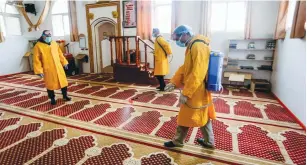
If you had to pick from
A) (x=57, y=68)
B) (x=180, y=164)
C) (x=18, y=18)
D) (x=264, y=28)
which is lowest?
(x=180, y=164)

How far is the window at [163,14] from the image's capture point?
5.91 meters

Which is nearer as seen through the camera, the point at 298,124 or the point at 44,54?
the point at 298,124

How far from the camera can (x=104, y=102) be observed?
392 centimetres

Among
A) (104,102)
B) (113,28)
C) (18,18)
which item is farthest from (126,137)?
(18,18)

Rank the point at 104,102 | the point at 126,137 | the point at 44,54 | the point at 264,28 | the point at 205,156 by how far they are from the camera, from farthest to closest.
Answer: the point at 264,28, the point at 104,102, the point at 44,54, the point at 126,137, the point at 205,156

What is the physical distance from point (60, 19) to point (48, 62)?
17.0 ft

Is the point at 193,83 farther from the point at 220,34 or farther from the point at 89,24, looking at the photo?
the point at 89,24

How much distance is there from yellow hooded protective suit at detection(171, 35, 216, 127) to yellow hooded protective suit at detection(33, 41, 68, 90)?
103 inches

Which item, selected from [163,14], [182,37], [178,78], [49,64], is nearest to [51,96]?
[49,64]

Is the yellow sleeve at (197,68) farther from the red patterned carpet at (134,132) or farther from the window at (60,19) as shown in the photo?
the window at (60,19)

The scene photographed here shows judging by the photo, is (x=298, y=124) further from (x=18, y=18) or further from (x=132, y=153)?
(x=18, y=18)

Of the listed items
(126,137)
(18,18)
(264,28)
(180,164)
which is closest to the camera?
(180,164)

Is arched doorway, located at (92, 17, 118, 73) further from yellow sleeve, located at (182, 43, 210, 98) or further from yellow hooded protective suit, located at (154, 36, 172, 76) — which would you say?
yellow sleeve, located at (182, 43, 210, 98)

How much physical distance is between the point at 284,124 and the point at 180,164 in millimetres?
1981
